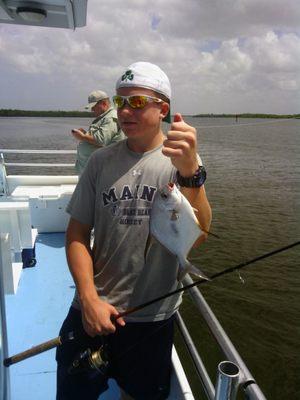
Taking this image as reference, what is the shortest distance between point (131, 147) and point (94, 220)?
1.38 ft

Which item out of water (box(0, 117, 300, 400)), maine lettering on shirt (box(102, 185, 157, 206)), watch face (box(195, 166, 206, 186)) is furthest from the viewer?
water (box(0, 117, 300, 400))

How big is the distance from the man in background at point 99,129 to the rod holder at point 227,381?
380cm

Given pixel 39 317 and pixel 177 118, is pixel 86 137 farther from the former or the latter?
pixel 177 118

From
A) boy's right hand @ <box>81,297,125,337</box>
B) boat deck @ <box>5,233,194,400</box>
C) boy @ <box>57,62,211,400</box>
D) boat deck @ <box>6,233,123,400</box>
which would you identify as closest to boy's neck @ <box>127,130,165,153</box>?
boy @ <box>57,62,211,400</box>

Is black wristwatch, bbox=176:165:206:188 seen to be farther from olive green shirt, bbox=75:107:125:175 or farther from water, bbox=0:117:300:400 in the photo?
olive green shirt, bbox=75:107:125:175

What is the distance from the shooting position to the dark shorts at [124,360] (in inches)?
76.0

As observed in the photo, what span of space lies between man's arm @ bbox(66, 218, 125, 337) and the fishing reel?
0.13 m

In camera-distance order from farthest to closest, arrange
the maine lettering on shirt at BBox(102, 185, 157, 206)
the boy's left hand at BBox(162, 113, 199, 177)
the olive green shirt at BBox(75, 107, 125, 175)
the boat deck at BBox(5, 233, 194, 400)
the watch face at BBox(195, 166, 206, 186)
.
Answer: the olive green shirt at BBox(75, 107, 125, 175)
the boat deck at BBox(5, 233, 194, 400)
the maine lettering on shirt at BBox(102, 185, 157, 206)
the watch face at BBox(195, 166, 206, 186)
the boy's left hand at BBox(162, 113, 199, 177)

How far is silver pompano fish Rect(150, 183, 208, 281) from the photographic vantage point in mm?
1640

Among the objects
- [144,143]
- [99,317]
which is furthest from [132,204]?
[99,317]

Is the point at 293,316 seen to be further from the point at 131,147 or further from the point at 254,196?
the point at 254,196

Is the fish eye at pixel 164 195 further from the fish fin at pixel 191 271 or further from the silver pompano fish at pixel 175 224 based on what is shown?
the fish fin at pixel 191 271

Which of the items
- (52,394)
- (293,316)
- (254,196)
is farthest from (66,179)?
(254,196)

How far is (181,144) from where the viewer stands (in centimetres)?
159
